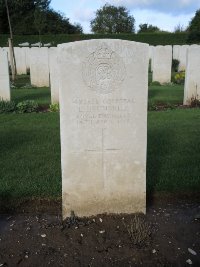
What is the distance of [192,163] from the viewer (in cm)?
520

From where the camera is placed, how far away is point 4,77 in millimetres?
10492

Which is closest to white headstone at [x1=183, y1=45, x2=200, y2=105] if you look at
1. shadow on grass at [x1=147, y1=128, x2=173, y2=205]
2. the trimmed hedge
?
shadow on grass at [x1=147, y1=128, x2=173, y2=205]

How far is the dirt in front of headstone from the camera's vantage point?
3.15 metres

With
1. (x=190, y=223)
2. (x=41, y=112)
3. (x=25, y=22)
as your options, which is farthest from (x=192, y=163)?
(x=25, y=22)

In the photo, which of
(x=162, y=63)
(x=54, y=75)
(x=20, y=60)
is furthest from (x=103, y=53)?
(x=20, y=60)

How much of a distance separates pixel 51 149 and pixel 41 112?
145 inches

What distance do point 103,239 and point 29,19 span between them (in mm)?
43822

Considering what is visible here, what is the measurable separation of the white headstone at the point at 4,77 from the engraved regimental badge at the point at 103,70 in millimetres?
7397

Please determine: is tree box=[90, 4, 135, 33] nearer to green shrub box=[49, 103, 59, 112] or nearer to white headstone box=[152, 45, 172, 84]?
white headstone box=[152, 45, 172, 84]

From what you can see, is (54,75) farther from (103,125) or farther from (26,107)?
(103,125)

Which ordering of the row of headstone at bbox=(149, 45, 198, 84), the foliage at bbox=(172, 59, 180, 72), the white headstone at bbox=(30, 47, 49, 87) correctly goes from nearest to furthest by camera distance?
the white headstone at bbox=(30, 47, 49, 87), the row of headstone at bbox=(149, 45, 198, 84), the foliage at bbox=(172, 59, 180, 72)

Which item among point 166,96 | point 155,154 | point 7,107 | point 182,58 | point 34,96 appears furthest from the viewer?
point 182,58

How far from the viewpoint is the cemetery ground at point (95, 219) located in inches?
126

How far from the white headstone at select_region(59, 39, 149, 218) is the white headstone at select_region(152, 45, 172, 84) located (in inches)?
504
